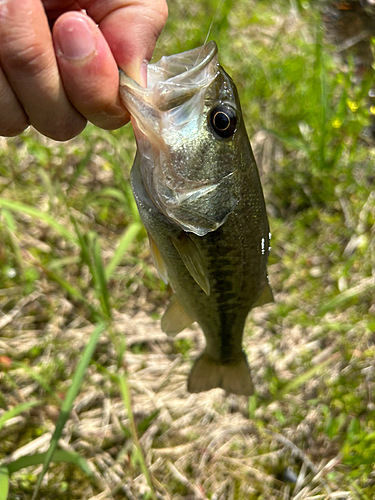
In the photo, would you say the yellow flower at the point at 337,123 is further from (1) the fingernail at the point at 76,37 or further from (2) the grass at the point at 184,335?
(1) the fingernail at the point at 76,37

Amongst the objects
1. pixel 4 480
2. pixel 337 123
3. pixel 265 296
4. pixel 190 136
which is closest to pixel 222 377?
pixel 265 296

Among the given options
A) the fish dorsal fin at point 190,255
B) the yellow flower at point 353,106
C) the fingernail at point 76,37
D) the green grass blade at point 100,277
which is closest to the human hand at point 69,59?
the fingernail at point 76,37

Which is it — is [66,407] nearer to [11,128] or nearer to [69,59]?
[11,128]

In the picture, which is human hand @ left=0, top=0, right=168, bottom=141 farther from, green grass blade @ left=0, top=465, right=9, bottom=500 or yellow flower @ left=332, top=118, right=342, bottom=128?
yellow flower @ left=332, top=118, right=342, bottom=128

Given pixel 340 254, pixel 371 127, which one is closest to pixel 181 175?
pixel 340 254

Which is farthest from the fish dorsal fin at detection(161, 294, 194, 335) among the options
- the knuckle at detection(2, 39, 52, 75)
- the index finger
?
the knuckle at detection(2, 39, 52, 75)
